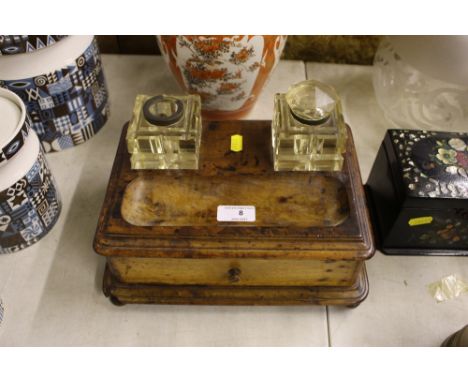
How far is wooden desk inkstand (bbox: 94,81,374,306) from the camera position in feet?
2.22

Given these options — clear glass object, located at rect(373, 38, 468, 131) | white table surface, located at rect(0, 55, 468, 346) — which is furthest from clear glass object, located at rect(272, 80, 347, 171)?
clear glass object, located at rect(373, 38, 468, 131)

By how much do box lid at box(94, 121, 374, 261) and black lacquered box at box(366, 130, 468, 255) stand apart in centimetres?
7

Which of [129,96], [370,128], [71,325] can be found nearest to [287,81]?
[370,128]

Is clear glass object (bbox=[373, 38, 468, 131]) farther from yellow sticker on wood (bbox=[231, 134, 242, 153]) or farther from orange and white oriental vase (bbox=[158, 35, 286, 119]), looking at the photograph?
yellow sticker on wood (bbox=[231, 134, 242, 153])

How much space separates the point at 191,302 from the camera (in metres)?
0.73

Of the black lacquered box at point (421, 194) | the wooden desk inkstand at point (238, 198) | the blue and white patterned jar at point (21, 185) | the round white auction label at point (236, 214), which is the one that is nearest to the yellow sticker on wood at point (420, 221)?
the black lacquered box at point (421, 194)

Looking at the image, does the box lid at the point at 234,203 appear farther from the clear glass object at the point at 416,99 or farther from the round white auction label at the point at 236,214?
the clear glass object at the point at 416,99

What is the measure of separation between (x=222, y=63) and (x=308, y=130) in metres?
0.21

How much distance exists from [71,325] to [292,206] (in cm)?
38

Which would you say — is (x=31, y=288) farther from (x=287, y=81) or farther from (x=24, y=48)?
(x=287, y=81)

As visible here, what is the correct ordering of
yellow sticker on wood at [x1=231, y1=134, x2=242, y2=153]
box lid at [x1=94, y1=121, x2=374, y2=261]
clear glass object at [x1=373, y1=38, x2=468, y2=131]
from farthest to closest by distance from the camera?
clear glass object at [x1=373, y1=38, x2=468, y2=131]
yellow sticker on wood at [x1=231, y1=134, x2=242, y2=153]
box lid at [x1=94, y1=121, x2=374, y2=261]

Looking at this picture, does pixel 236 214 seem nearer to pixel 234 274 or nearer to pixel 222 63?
pixel 234 274

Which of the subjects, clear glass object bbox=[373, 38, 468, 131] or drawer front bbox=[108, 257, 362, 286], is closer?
drawer front bbox=[108, 257, 362, 286]

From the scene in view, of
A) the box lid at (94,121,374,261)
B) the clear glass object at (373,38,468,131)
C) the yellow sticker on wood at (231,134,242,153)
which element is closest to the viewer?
the box lid at (94,121,374,261)
